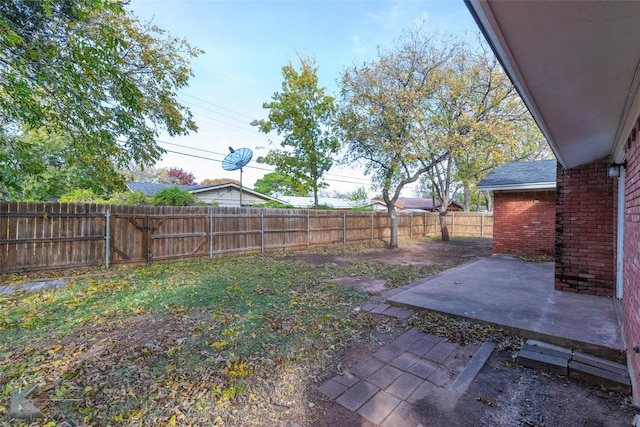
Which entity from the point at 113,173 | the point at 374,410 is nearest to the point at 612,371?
the point at 374,410

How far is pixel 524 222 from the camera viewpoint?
8.60 meters

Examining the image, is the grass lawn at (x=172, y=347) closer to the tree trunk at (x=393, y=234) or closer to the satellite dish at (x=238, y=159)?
the tree trunk at (x=393, y=234)

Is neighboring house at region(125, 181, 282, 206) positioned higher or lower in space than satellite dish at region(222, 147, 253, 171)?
lower

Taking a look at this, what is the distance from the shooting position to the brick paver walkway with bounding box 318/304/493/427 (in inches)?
82.7

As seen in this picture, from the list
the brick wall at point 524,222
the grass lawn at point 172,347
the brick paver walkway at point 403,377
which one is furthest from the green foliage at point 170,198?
the brick wall at point 524,222

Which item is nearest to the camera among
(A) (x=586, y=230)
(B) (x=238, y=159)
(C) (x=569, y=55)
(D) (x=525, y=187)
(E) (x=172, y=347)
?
(C) (x=569, y=55)

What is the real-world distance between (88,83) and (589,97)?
8113 millimetres

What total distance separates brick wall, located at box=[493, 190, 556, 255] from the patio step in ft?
22.3

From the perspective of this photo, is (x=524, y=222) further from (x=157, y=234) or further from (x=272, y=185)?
(x=272, y=185)

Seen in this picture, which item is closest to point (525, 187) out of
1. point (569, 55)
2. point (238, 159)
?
point (569, 55)

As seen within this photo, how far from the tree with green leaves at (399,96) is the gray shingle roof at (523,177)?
2.40m

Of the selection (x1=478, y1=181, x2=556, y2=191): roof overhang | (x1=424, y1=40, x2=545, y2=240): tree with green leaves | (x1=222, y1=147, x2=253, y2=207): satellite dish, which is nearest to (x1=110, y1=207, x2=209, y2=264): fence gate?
(x1=222, y1=147, x2=253, y2=207): satellite dish

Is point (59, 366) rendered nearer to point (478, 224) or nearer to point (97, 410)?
point (97, 410)

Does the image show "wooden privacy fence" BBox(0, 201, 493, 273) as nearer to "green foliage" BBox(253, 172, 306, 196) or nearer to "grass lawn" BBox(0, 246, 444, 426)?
"grass lawn" BBox(0, 246, 444, 426)
